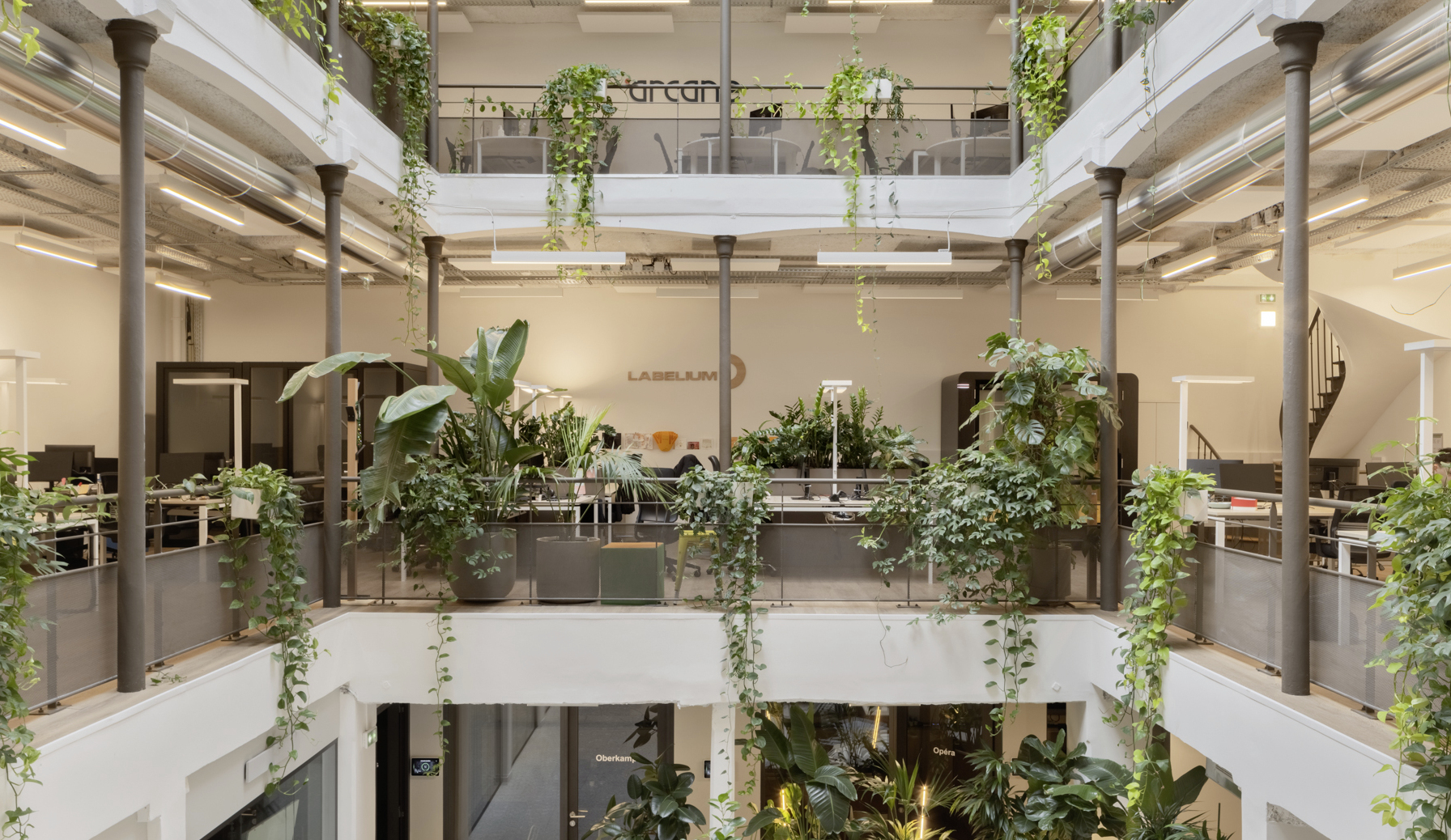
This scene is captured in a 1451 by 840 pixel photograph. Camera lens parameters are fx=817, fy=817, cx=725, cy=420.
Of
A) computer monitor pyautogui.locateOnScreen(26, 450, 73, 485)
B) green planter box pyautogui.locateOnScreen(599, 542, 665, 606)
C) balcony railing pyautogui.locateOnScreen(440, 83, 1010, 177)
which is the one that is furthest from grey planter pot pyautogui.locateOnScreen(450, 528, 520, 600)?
computer monitor pyautogui.locateOnScreen(26, 450, 73, 485)

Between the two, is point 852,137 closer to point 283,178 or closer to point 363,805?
point 283,178

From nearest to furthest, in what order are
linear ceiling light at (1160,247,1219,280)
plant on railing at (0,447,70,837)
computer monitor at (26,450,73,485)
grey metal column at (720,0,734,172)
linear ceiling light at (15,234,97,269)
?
plant on railing at (0,447,70,837) < linear ceiling light at (15,234,97,269) < computer monitor at (26,450,73,485) < linear ceiling light at (1160,247,1219,280) < grey metal column at (720,0,734,172)

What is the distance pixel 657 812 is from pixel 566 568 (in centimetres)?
217

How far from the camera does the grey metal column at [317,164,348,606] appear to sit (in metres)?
6.41

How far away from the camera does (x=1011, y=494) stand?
6.14m

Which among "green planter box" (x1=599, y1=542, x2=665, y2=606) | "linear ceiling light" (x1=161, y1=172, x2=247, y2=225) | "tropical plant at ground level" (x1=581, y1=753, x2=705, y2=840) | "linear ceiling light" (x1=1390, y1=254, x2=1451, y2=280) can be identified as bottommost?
"tropical plant at ground level" (x1=581, y1=753, x2=705, y2=840)

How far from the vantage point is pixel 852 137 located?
8227 millimetres

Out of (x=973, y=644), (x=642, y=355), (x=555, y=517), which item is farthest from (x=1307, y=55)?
(x=642, y=355)

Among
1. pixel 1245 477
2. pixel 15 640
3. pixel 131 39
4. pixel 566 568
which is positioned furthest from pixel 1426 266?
pixel 15 640

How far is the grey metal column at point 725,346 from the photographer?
803 cm

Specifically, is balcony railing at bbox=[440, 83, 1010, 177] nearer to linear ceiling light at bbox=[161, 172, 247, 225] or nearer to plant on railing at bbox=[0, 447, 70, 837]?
linear ceiling light at bbox=[161, 172, 247, 225]

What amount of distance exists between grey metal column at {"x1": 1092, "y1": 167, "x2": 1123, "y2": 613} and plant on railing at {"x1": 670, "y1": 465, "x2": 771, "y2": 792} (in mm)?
2612

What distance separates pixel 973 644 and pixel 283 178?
653cm

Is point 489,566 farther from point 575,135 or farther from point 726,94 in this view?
point 726,94
